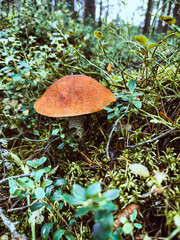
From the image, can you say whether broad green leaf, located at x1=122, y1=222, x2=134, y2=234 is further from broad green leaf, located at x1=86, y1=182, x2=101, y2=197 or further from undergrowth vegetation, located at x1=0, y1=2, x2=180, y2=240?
broad green leaf, located at x1=86, y1=182, x2=101, y2=197

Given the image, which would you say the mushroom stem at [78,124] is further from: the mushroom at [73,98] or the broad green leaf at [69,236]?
the broad green leaf at [69,236]

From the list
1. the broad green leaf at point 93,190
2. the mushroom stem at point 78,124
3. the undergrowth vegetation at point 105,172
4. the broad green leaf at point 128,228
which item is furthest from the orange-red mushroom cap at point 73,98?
the broad green leaf at point 128,228

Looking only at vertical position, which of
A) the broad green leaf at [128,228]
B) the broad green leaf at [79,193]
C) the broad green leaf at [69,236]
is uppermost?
the broad green leaf at [79,193]

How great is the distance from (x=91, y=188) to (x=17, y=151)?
140 centimetres

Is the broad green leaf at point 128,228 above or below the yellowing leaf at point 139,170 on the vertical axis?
below

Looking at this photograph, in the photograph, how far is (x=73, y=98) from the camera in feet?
4.54

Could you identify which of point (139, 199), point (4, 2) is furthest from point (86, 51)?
point (139, 199)

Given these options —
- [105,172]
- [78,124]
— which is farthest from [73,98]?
[105,172]

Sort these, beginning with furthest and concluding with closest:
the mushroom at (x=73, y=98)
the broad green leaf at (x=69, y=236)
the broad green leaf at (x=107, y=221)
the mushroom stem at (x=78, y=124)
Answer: the mushroom stem at (x=78, y=124) < the mushroom at (x=73, y=98) < the broad green leaf at (x=69, y=236) < the broad green leaf at (x=107, y=221)

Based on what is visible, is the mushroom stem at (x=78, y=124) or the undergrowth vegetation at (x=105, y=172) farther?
the mushroom stem at (x=78, y=124)

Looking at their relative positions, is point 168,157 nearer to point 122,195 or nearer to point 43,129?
point 122,195

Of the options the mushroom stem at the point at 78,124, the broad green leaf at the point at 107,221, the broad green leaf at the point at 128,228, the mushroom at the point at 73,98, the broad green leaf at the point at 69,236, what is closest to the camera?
the broad green leaf at the point at 107,221

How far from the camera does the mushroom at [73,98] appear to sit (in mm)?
1325

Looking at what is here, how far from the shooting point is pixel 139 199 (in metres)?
0.96
